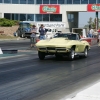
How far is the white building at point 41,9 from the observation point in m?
65.2

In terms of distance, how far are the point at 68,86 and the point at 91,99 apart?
9.01 ft

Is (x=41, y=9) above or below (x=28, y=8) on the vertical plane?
below

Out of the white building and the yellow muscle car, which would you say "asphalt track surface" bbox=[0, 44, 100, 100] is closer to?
the yellow muscle car

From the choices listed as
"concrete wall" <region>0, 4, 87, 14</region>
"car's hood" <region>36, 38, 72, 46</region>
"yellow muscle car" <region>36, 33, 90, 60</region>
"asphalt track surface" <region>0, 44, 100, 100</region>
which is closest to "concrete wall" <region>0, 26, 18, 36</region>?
"concrete wall" <region>0, 4, 87, 14</region>

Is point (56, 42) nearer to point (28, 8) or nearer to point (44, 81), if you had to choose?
point (44, 81)

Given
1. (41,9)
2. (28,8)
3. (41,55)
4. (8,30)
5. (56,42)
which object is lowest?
(41,55)

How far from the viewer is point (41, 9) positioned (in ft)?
215

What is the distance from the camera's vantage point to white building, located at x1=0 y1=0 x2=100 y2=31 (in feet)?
214

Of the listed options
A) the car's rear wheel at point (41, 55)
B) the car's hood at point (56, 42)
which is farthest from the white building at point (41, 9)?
the car's hood at point (56, 42)

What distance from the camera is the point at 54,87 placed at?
1000cm

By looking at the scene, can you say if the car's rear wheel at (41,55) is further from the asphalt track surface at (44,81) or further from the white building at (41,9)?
the white building at (41,9)

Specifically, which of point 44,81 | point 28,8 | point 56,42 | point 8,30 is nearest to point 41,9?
point 28,8

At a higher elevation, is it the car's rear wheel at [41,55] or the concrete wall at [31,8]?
the concrete wall at [31,8]

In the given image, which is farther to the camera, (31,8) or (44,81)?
(31,8)
